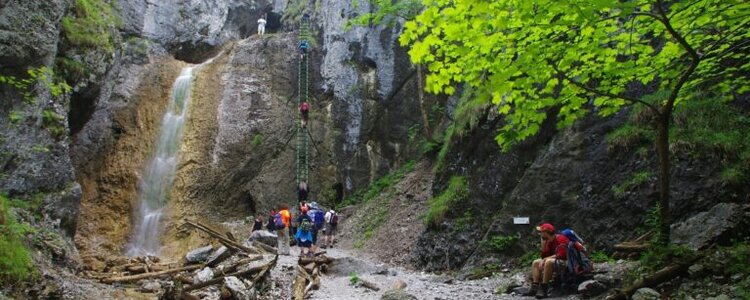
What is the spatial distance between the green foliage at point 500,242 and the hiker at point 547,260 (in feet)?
8.47

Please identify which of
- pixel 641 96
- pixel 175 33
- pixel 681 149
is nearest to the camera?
pixel 681 149

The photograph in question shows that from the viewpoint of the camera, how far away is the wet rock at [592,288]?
6.88 metres

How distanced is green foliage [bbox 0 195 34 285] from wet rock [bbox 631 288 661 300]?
343 inches

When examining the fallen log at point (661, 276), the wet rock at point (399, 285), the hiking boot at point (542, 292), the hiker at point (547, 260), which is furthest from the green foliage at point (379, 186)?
the fallen log at point (661, 276)

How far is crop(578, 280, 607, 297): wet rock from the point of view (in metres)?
6.88

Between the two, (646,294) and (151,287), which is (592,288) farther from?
(151,287)

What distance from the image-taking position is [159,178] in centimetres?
1998

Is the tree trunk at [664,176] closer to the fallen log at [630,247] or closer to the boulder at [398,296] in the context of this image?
the fallen log at [630,247]

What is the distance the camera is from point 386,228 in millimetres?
15328

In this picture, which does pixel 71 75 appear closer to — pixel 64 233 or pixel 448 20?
pixel 64 233

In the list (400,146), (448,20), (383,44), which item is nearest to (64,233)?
(448,20)

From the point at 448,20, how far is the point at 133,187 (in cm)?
1802

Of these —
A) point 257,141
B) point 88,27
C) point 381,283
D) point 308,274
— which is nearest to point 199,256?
point 308,274

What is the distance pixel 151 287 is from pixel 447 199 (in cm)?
742
